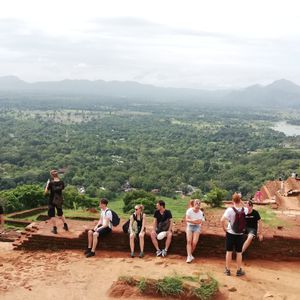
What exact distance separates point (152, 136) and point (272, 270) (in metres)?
107

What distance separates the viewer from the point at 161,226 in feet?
28.6

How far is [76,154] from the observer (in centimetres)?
7956

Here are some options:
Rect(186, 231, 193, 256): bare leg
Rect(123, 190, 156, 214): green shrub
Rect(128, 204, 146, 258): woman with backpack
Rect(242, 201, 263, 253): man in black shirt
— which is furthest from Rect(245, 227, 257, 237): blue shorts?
Rect(123, 190, 156, 214): green shrub

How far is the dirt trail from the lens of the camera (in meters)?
6.99

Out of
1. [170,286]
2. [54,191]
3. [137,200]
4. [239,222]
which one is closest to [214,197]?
[137,200]

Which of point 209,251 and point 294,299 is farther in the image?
point 209,251

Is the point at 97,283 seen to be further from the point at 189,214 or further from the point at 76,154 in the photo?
the point at 76,154

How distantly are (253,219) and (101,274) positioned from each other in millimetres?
3093

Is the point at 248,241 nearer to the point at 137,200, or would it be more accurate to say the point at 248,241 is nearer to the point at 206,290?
the point at 206,290

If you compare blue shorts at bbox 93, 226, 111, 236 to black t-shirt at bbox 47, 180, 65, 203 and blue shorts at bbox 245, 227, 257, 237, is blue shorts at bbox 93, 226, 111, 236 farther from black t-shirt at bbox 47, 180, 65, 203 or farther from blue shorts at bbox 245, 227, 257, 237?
blue shorts at bbox 245, 227, 257, 237

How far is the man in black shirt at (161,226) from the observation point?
8617 millimetres

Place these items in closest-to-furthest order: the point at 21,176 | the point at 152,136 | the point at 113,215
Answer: the point at 113,215, the point at 21,176, the point at 152,136

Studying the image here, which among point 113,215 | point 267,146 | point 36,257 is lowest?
point 267,146

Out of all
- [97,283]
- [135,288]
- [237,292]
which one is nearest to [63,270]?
[97,283]
